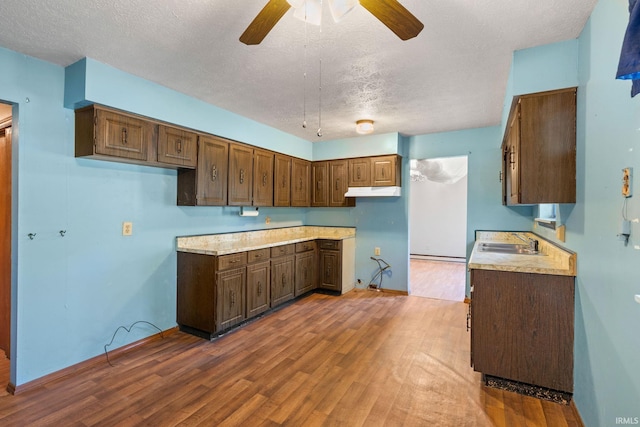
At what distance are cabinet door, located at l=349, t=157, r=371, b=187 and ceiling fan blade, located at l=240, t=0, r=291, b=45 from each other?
3.23 metres

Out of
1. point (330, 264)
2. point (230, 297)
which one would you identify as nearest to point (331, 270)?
point (330, 264)

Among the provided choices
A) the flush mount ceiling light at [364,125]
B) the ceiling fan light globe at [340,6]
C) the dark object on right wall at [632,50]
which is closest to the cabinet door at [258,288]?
the flush mount ceiling light at [364,125]

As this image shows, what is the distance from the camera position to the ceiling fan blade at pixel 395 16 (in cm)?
131

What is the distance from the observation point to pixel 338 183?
4930 millimetres

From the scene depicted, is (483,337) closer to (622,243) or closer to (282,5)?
(622,243)

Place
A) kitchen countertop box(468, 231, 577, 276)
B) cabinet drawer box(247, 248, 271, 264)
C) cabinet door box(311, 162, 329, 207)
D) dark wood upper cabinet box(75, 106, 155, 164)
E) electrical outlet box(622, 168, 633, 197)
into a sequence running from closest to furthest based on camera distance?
electrical outlet box(622, 168, 633, 197) → kitchen countertop box(468, 231, 577, 276) → dark wood upper cabinet box(75, 106, 155, 164) → cabinet drawer box(247, 248, 271, 264) → cabinet door box(311, 162, 329, 207)

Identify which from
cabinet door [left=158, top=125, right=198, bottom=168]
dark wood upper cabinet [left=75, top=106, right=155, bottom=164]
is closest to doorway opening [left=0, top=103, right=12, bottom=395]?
dark wood upper cabinet [left=75, top=106, right=155, bottom=164]

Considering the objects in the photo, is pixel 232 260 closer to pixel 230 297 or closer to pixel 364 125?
pixel 230 297

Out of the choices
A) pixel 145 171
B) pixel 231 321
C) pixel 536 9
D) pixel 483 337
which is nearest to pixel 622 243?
pixel 483 337

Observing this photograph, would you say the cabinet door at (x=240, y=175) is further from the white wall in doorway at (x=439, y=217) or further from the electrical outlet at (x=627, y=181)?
the white wall in doorway at (x=439, y=217)

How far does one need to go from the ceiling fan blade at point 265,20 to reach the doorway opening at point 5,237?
2.54 meters

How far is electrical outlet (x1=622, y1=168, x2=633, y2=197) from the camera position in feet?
4.19

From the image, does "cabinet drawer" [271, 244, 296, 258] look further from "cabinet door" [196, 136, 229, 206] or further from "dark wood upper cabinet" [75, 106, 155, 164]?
"dark wood upper cabinet" [75, 106, 155, 164]

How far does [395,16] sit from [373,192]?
3255mm
